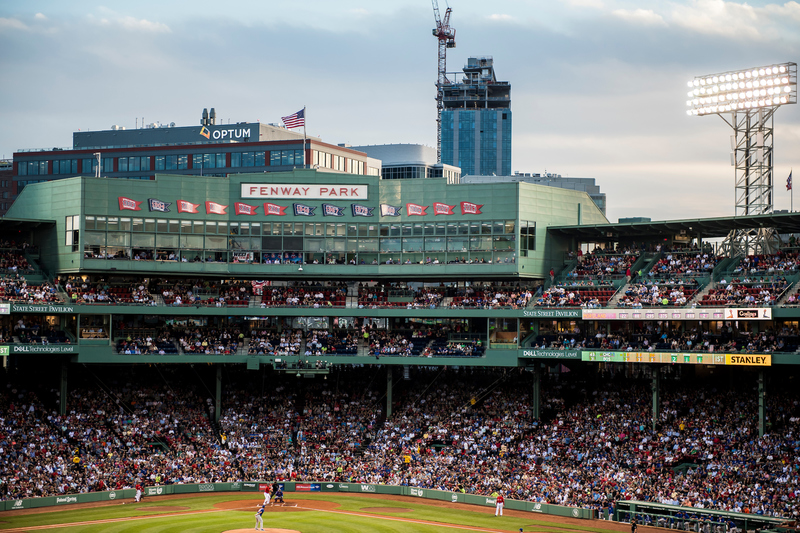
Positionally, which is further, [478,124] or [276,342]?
[478,124]

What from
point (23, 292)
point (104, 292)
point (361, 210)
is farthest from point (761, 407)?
point (23, 292)

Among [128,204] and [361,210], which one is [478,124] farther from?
[128,204]

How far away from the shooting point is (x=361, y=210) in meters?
62.8

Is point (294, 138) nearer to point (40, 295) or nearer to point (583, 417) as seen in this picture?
point (40, 295)

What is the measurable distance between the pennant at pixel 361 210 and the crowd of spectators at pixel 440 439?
1185 cm

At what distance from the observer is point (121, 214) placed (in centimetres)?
6059

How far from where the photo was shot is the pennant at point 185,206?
6184cm

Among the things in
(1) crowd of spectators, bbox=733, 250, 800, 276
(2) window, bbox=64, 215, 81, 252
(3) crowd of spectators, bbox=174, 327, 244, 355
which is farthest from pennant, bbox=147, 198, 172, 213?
(1) crowd of spectators, bbox=733, 250, 800, 276

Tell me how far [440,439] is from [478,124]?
146 meters

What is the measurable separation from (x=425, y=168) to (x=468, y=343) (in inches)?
2596

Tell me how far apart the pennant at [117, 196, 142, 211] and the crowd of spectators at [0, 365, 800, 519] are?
12.2 metres

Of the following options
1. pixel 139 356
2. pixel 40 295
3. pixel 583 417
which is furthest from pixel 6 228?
pixel 583 417

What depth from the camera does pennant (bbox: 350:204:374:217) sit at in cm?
6284

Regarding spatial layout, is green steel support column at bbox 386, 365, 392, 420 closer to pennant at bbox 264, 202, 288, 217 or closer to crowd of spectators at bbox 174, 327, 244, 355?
crowd of spectators at bbox 174, 327, 244, 355
